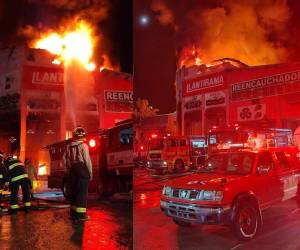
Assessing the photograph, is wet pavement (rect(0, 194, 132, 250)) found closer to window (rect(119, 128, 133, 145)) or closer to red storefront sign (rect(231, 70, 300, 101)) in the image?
window (rect(119, 128, 133, 145))

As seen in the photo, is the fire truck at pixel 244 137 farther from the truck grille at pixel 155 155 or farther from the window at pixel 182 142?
the truck grille at pixel 155 155

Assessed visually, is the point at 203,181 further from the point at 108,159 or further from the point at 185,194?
the point at 108,159

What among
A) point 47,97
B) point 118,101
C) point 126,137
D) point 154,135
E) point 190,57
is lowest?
point 154,135

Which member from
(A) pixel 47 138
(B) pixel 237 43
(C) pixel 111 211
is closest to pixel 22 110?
(A) pixel 47 138

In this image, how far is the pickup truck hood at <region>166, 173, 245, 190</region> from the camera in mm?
4449

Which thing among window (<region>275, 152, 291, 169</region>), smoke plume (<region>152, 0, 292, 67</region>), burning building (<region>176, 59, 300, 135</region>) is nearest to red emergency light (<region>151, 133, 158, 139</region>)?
burning building (<region>176, 59, 300, 135</region>)

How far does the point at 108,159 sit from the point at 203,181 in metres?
3.99

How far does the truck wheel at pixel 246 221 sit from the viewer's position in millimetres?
4340

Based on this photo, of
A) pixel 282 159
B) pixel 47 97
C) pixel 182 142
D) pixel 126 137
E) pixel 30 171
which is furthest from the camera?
pixel 30 171

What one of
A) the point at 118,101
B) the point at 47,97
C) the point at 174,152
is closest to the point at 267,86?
the point at 174,152

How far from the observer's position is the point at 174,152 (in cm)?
445

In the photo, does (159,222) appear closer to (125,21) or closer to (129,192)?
(129,192)

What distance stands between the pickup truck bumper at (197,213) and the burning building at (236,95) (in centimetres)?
89

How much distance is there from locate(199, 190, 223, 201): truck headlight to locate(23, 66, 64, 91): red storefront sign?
384cm
